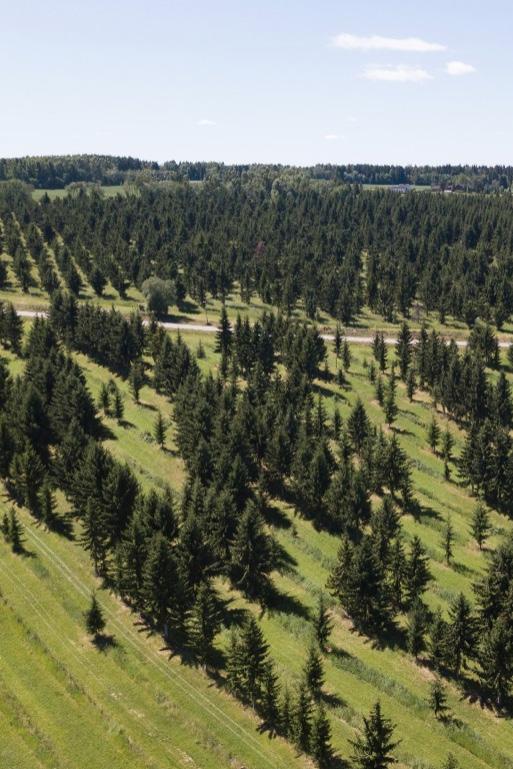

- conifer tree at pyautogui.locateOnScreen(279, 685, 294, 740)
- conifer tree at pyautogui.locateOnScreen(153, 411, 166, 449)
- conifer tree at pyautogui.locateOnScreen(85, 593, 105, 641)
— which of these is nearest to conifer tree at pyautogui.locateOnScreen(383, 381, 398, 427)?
conifer tree at pyautogui.locateOnScreen(153, 411, 166, 449)

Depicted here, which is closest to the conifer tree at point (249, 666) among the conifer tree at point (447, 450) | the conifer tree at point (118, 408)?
the conifer tree at point (447, 450)

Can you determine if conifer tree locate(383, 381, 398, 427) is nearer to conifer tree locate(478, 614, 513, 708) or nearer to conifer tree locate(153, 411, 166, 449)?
conifer tree locate(153, 411, 166, 449)

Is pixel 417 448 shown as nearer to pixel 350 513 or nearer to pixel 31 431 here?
pixel 350 513

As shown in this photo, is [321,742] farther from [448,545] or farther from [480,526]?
[480,526]

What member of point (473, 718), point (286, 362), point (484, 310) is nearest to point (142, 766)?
point (473, 718)

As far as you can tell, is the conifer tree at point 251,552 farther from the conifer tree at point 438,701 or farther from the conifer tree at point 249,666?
the conifer tree at point 438,701
